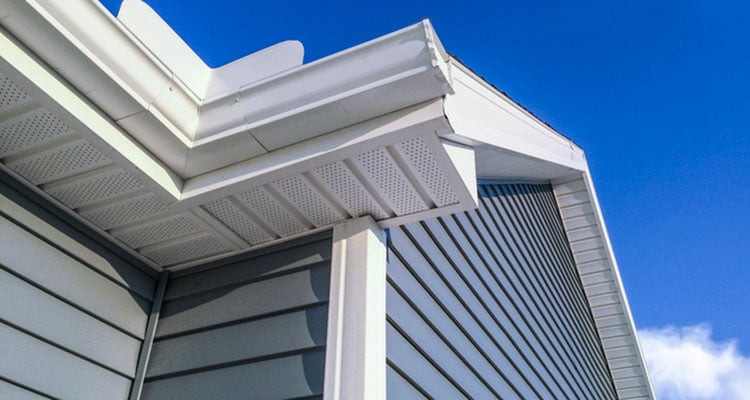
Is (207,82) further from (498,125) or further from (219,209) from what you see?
(498,125)

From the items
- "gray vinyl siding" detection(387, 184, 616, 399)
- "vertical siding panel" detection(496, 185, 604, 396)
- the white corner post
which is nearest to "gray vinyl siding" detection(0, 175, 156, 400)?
the white corner post

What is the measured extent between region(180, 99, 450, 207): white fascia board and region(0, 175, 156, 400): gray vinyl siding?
44 cm

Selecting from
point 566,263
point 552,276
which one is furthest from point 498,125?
point 566,263

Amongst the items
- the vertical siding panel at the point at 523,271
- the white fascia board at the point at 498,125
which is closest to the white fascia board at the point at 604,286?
the white fascia board at the point at 498,125

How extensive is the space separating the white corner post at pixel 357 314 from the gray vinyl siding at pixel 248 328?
0.06 m

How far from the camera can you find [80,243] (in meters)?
2.10

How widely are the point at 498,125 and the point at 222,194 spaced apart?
63.2 inches

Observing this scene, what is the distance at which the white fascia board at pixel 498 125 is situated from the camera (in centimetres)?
198

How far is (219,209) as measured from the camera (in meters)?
2.07

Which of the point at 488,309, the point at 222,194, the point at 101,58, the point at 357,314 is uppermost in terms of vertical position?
the point at 488,309

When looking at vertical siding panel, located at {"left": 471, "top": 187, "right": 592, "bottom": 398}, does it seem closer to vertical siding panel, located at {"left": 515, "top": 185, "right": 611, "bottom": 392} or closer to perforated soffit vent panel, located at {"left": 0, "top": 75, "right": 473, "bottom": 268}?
vertical siding panel, located at {"left": 515, "top": 185, "right": 611, "bottom": 392}

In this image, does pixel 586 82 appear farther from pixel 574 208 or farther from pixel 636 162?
pixel 574 208

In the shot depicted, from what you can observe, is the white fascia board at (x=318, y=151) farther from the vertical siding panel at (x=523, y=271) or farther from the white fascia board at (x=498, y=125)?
the vertical siding panel at (x=523, y=271)

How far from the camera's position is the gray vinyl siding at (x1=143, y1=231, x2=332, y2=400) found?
6.20 feet
